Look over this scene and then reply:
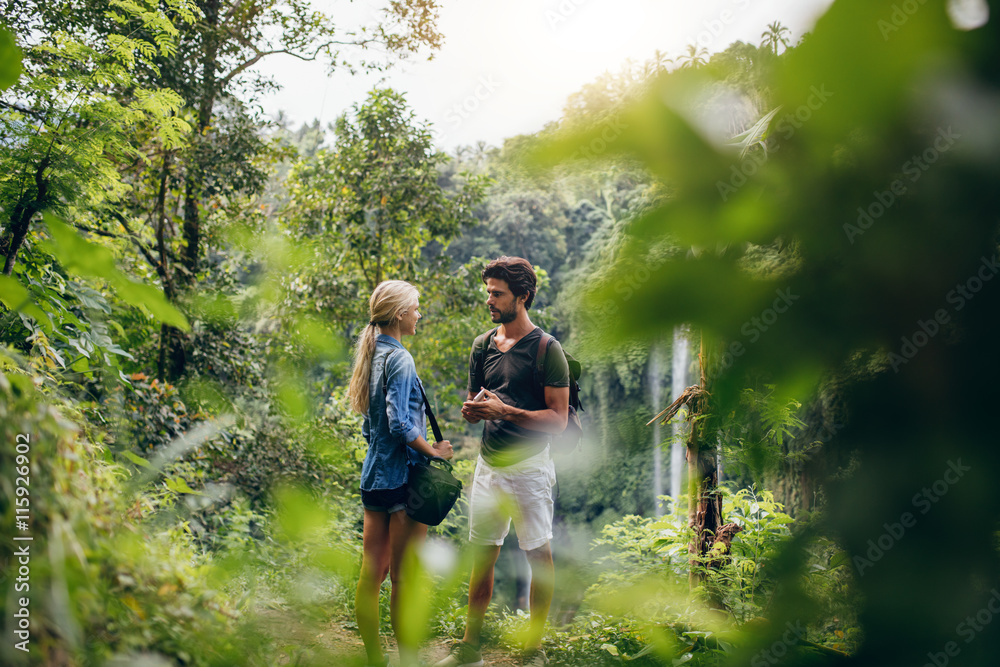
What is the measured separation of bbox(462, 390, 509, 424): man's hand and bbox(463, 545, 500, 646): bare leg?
1.83 ft

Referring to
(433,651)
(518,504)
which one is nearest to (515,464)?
(518,504)

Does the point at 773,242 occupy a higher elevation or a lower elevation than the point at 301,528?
higher

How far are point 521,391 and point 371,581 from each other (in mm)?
916

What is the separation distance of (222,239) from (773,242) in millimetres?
5286

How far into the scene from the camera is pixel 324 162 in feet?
18.8

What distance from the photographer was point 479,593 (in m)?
2.30

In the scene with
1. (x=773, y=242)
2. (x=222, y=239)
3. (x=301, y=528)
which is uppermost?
(x=222, y=239)

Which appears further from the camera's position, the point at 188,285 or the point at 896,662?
the point at 188,285

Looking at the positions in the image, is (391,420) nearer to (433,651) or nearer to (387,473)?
(387,473)

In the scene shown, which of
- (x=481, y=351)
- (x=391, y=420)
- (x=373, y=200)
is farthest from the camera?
(x=373, y=200)

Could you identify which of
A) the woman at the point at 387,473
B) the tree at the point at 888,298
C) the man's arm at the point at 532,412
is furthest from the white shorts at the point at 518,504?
the tree at the point at 888,298

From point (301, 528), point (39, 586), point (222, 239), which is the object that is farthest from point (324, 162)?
point (39, 586)

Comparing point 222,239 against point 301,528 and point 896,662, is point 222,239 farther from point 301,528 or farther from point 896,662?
point 896,662

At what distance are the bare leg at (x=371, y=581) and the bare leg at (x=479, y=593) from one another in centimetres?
39
